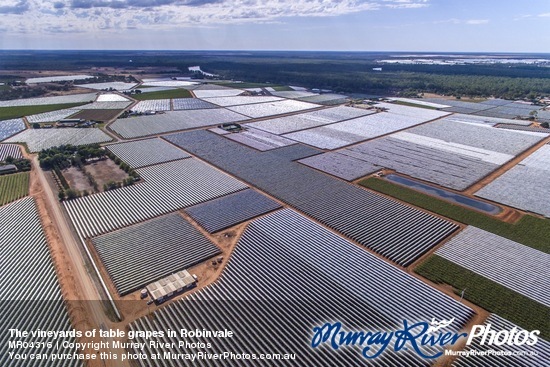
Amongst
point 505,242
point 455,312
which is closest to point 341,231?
point 455,312

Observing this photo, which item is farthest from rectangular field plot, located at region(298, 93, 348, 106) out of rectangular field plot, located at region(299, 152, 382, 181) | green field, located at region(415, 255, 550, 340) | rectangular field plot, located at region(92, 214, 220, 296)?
green field, located at region(415, 255, 550, 340)

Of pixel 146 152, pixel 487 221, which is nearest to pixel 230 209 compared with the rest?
pixel 146 152

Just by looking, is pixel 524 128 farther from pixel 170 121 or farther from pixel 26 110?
pixel 26 110

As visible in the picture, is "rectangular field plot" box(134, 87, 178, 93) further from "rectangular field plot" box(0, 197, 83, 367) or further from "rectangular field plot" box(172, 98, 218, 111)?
"rectangular field plot" box(0, 197, 83, 367)

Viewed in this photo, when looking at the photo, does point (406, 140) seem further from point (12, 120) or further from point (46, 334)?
point (12, 120)

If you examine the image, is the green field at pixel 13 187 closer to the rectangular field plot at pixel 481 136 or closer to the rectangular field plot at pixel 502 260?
the rectangular field plot at pixel 502 260
